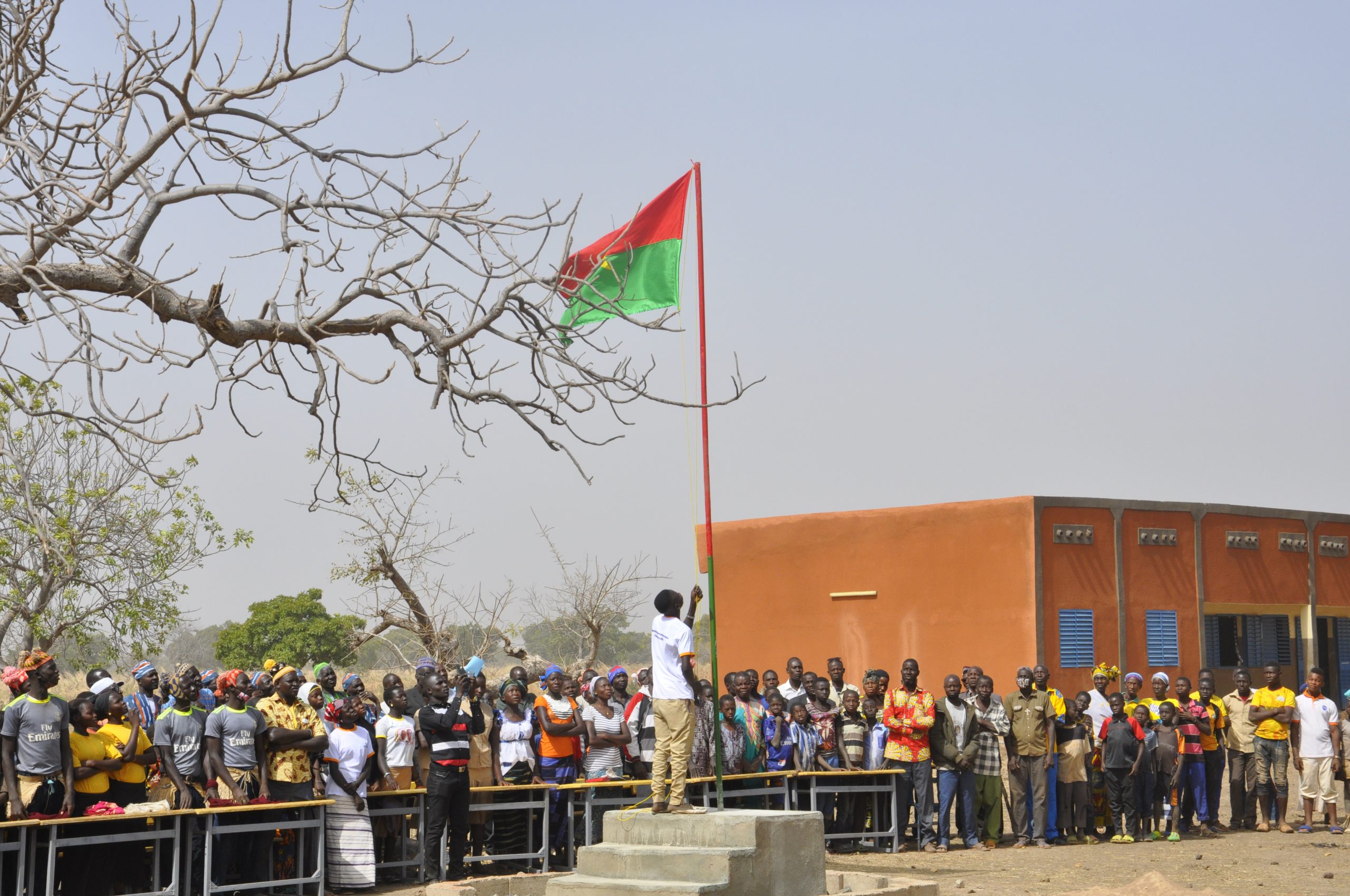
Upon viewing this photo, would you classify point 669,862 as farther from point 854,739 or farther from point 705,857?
point 854,739

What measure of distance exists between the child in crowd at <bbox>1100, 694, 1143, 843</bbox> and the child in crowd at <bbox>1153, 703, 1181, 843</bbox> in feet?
1.10

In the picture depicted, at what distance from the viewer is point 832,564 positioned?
920 inches

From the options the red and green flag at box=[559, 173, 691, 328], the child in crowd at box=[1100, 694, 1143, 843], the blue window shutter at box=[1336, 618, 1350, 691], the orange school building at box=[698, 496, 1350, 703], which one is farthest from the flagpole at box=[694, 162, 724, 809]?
the blue window shutter at box=[1336, 618, 1350, 691]

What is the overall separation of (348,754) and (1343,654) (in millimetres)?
19997

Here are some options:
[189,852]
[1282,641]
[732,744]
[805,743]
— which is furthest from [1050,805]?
[1282,641]

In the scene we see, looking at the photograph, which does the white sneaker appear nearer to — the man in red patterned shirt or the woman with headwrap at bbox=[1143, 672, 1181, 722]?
the man in red patterned shirt

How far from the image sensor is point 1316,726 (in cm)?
1510

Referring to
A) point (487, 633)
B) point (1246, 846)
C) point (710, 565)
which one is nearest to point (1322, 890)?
point (1246, 846)

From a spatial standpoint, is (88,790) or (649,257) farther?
(649,257)

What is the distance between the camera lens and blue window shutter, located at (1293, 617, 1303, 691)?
946 inches

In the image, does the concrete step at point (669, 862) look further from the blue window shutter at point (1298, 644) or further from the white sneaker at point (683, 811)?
the blue window shutter at point (1298, 644)

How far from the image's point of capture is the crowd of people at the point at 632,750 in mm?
9672

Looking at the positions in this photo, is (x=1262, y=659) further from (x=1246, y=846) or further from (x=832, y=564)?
(x=1246, y=846)

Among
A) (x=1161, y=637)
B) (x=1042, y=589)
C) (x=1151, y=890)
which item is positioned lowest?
(x=1151, y=890)
